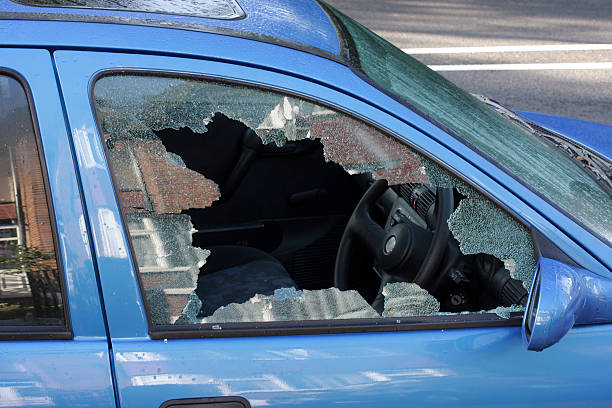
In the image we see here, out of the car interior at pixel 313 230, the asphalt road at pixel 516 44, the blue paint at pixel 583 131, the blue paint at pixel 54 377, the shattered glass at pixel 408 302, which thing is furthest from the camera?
the asphalt road at pixel 516 44

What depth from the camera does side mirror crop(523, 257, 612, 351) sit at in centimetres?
153

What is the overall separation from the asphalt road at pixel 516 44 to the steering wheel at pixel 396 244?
3423mm

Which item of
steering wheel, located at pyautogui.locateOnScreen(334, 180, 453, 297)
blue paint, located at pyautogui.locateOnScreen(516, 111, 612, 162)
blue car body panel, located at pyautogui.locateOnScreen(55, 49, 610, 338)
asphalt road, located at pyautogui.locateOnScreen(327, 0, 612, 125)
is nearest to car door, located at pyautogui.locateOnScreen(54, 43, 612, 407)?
blue car body panel, located at pyautogui.locateOnScreen(55, 49, 610, 338)

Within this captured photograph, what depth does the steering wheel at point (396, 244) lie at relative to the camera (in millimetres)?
2121

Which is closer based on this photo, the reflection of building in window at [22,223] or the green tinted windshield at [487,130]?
the reflection of building in window at [22,223]

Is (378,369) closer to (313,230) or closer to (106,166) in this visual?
(106,166)

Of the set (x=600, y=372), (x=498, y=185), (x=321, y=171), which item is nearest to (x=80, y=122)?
(x=498, y=185)

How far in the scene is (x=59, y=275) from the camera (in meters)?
1.51

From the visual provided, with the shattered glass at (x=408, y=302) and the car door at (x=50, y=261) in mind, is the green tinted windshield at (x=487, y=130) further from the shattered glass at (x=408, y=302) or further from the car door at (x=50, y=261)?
the car door at (x=50, y=261)

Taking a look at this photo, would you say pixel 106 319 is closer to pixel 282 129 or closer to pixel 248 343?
pixel 248 343

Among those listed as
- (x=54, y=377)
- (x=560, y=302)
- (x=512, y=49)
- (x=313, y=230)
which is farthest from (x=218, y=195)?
(x=512, y=49)

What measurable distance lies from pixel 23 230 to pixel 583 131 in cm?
222

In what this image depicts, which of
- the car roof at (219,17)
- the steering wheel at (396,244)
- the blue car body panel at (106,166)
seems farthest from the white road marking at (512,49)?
the blue car body panel at (106,166)

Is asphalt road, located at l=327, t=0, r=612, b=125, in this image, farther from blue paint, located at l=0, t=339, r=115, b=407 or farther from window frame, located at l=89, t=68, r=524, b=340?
blue paint, located at l=0, t=339, r=115, b=407
